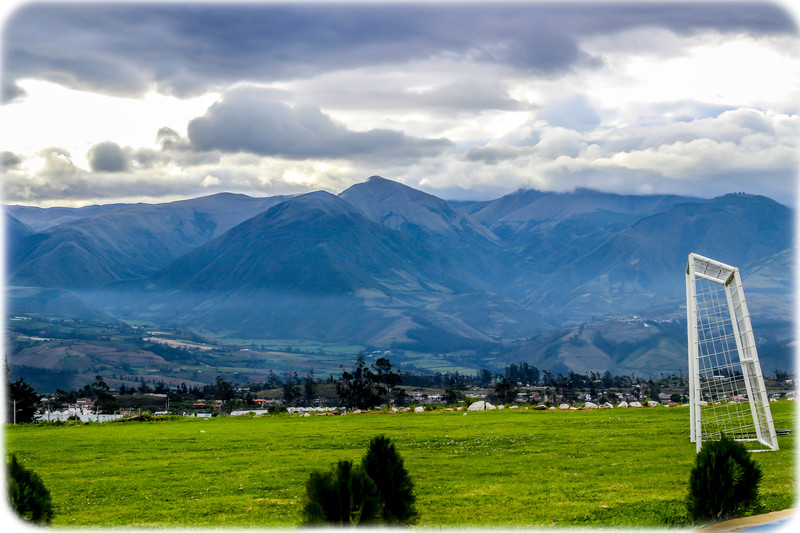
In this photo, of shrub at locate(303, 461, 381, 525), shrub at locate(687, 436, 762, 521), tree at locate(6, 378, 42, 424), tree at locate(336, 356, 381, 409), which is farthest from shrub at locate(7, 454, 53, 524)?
tree at locate(336, 356, 381, 409)

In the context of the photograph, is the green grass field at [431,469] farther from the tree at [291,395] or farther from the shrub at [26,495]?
the tree at [291,395]

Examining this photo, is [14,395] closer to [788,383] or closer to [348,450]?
[348,450]

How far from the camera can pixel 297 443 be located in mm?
22922

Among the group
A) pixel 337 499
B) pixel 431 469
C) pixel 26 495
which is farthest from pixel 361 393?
pixel 337 499

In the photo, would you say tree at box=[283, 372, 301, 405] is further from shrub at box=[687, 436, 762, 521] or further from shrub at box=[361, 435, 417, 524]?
shrub at box=[687, 436, 762, 521]

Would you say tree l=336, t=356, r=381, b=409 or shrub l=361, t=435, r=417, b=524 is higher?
shrub l=361, t=435, r=417, b=524

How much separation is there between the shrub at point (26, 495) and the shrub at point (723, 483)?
33.0ft

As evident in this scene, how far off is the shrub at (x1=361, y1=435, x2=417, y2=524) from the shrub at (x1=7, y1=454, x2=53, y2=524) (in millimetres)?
4990

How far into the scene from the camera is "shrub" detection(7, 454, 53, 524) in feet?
36.4

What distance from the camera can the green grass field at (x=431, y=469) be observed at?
519 inches

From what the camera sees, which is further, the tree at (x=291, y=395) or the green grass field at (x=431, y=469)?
the tree at (x=291, y=395)

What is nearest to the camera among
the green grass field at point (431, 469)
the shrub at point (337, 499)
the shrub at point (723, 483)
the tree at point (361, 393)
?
the shrub at point (337, 499)

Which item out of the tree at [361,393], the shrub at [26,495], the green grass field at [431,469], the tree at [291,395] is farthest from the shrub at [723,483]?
the tree at [291,395]

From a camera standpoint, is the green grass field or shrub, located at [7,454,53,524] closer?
shrub, located at [7,454,53,524]
